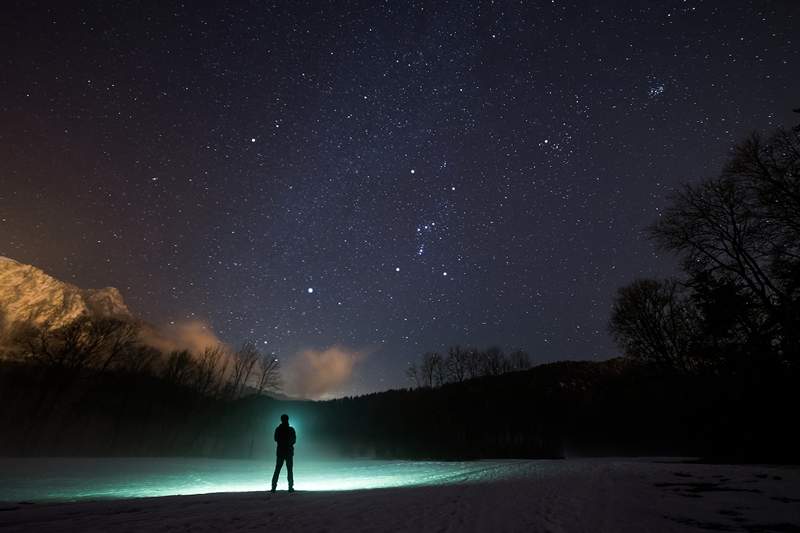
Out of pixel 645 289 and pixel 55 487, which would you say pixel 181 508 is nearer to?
pixel 55 487

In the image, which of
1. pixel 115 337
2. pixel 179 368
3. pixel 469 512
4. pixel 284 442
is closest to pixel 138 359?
pixel 179 368

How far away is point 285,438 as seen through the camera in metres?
11.3

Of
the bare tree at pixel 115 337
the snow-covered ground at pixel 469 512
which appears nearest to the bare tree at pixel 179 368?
the bare tree at pixel 115 337

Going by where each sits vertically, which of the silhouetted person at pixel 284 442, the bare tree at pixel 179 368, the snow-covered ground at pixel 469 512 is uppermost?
the bare tree at pixel 179 368

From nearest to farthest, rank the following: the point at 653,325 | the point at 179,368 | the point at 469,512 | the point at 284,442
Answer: the point at 469,512, the point at 284,442, the point at 653,325, the point at 179,368

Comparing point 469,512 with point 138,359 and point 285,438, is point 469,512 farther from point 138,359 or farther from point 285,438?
point 138,359

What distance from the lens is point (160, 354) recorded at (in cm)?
5319

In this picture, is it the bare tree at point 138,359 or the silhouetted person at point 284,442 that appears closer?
the silhouetted person at point 284,442

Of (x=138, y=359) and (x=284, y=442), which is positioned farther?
(x=138, y=359)

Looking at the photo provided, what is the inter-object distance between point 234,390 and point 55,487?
155 ft

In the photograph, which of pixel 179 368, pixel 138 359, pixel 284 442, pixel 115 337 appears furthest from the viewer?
pixel 179 368

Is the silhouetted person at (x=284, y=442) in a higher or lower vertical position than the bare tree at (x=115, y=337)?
lower

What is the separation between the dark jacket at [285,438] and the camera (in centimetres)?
1119

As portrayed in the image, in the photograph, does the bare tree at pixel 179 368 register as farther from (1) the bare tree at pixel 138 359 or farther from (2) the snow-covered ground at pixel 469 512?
(2) the snow-covered ground at pixel 469 512
